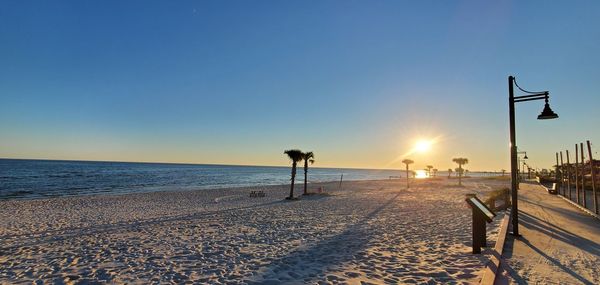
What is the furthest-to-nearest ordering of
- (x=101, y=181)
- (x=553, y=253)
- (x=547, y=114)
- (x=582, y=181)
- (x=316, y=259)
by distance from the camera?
(x=101, y=181) < (x=582, y=181) < (x=547, y=114) < (x=316, y=259) < (x=553, y=253)

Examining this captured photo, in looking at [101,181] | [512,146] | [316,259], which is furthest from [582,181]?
[101,181]

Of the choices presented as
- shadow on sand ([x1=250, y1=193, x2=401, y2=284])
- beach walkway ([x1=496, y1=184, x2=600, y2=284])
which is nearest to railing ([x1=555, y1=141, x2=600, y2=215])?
beach walkway ([x1=496, y1=184, x2=600, y2=284])

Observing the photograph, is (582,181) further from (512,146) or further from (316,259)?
(316,259)

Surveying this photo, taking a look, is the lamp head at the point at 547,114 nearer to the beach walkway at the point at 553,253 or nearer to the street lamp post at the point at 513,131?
the street lamp post at the point at 513,131

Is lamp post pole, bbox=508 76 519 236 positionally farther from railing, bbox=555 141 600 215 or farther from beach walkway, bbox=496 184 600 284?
railing, bbox=555 141 600 215

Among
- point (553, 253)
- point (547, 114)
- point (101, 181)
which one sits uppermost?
point (547, 114)

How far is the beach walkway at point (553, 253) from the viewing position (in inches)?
199

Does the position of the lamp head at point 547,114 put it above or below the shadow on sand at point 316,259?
above

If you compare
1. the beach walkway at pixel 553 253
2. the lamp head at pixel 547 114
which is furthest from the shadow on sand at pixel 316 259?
the lamp head at pixel 547 114

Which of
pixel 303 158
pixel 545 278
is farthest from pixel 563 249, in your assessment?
pixel 303 158

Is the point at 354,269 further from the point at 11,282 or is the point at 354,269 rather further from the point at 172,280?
the point at 11,282

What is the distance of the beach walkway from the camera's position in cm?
505

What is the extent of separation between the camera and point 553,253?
6.40 m

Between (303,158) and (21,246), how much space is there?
18.5 m
